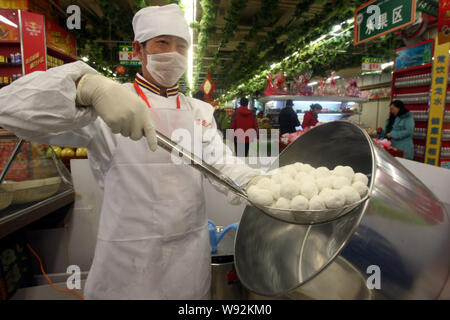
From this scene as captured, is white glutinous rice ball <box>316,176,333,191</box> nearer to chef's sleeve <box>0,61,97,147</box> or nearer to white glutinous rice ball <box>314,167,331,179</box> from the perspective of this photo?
white glutinous rice ball <box>314,167,331,179</box>

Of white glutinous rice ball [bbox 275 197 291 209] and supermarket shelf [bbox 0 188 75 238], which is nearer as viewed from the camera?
white glutinous rice ball [bbox 275 197 291 209]

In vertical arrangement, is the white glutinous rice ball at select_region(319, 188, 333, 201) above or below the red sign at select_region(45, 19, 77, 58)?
below

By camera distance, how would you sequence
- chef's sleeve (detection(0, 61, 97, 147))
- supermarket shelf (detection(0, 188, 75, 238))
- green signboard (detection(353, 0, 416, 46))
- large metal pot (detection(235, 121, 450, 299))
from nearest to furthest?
large metal pot (detection(235, 121, 450, 299)), chef's sleeve (detection(0, 61, 97, 147)), supermarket shelf (detection(0, 188, 75, 238)), green signboard (detection(353, 0, 416, 46))

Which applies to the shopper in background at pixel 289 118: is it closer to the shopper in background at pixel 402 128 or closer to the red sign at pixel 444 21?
the shopper in background at pixel 402 128

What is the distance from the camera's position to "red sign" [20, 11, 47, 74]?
3.64 metres

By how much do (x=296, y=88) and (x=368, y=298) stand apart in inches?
158

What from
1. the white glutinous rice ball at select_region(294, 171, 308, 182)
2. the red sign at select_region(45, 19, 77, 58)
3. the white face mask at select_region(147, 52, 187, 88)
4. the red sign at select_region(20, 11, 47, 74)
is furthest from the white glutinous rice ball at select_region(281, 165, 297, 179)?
the red sign at select_region(45, 19, 77, 58)

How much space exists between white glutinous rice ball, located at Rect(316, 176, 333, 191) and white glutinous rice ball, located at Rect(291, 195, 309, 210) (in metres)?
0.08

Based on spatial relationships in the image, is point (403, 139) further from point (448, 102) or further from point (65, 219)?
point (65, 219)

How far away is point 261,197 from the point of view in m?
0.77

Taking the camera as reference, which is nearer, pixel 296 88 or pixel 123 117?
pixel 123 117

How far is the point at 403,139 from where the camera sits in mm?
4758

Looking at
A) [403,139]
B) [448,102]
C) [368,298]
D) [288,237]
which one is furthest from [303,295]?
[448,102]

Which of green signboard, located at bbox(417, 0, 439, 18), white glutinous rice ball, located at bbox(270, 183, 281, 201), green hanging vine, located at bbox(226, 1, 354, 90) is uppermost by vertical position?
green hanging vine, located at bbox(226, 1, 354, 90)
